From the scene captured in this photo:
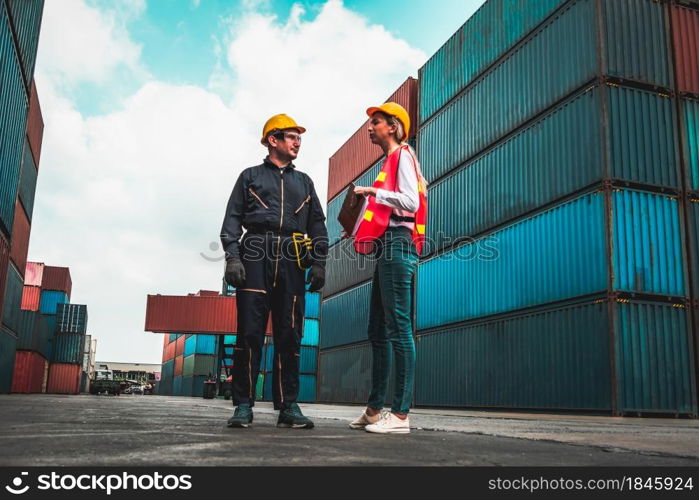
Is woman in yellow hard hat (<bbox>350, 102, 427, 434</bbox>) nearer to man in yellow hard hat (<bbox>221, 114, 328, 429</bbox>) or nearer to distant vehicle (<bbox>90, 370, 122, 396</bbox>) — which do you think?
man in yellow hard hat (<bbox>221, 114, 328, 429</bbox>)

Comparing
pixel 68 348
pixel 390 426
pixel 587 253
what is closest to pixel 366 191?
pixel 390 426

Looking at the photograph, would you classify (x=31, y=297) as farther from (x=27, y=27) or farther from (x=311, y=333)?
(x=27, y=27)

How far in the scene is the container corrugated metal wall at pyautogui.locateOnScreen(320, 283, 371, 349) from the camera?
2327 cm

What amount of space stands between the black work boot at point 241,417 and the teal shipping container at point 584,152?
34.7 feet

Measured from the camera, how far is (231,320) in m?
31.7

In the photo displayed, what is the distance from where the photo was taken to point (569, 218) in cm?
1340

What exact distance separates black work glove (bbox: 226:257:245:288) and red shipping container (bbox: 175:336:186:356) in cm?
5783

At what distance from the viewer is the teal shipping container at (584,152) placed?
13.1 metres

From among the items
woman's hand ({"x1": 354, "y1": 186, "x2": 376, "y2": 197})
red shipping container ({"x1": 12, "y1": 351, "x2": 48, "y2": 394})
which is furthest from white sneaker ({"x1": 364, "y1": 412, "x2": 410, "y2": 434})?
red shipping container ({"x1": 12, "y1": 351, "x2": 48, "y2": 394})

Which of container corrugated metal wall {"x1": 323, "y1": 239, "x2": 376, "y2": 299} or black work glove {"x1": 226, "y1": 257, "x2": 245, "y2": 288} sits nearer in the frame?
black work glove {"x1": 226, "y1": 257, "x2": 245, "y2": 288}

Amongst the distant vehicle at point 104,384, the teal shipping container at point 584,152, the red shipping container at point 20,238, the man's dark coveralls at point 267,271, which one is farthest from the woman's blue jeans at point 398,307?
the distant vehicle at point 104,384

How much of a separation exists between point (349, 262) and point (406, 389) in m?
21.1
